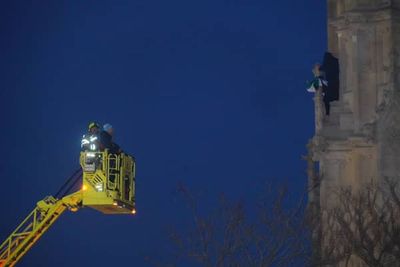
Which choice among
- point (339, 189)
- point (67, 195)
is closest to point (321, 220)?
point (339, 189)

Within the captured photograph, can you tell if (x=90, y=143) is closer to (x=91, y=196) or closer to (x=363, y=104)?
(x=91, y=196)

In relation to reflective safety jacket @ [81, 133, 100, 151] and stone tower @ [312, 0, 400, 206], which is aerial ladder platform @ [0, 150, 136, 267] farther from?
stone tower @ [312, 0, 400, 206]

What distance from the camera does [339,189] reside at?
4794 centimetres

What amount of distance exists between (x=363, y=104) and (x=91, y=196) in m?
16.4

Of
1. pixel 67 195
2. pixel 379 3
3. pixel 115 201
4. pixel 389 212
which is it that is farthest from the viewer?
pixel 379 3

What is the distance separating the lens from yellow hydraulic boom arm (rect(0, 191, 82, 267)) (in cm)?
3653

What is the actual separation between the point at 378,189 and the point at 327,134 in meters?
4.48

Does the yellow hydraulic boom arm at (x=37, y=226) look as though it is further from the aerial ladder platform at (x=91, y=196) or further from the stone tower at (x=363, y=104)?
the stone tower at (x=363, y=104)

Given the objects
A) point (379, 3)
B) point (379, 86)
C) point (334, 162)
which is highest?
point (379, 3)

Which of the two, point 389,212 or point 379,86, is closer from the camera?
point 389,212

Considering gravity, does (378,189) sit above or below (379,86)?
below

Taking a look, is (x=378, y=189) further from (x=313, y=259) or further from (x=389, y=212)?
(x=313, y=259)

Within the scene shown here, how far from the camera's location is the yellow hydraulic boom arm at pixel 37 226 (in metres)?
36.5

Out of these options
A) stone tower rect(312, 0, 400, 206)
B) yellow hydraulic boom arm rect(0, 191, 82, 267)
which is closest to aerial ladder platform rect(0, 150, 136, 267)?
yellow hydraulic boom arm rect(0, 191, 82, 267)
